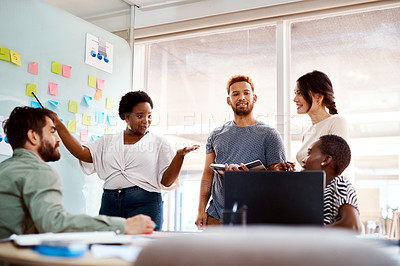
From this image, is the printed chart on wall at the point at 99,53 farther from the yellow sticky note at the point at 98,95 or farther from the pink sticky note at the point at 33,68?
the pink sticky note at the point at 33,68

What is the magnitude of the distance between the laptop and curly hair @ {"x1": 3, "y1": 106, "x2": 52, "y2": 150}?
871 millimetres

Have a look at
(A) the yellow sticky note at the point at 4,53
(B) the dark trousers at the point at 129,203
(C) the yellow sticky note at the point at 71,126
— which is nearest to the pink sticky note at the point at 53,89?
(C) the yellow sticky note at the point at 71,126

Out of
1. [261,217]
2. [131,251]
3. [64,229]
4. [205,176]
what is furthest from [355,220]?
[205,176]

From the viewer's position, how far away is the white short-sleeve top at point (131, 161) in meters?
2.72

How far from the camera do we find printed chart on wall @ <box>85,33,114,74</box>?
10.7 feet

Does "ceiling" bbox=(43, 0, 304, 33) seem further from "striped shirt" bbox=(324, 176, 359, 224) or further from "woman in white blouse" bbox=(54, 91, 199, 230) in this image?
"striped shirt" bbox=(324, 176, 359, 224)

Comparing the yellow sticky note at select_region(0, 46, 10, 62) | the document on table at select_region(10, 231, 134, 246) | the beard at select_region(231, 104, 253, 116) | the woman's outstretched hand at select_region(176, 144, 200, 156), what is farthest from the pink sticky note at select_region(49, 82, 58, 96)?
the document on table at select_region(10, 231, 134, 246)

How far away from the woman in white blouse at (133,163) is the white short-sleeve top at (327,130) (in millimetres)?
682

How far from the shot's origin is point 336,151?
195cm

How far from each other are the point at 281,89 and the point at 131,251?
2.56 m

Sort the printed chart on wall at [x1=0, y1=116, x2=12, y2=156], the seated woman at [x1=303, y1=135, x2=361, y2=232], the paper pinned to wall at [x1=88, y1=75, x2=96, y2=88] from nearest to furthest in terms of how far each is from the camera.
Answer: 1. the seated woman at [x1=303, y1=135, x2=361, y2=232]
2. the printed chart on wall at [x1=0, y1=116, x2=12, y2=156]
3. the paper pinned to wall at [x1=88, y1=75, x2=96, y2=88]

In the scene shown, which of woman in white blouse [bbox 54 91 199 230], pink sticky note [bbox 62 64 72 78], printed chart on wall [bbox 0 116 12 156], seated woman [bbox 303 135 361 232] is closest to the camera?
seated woman [bbox 303 135 361 232]

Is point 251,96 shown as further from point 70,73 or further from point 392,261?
point 392,261

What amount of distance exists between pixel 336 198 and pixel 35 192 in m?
1.13
